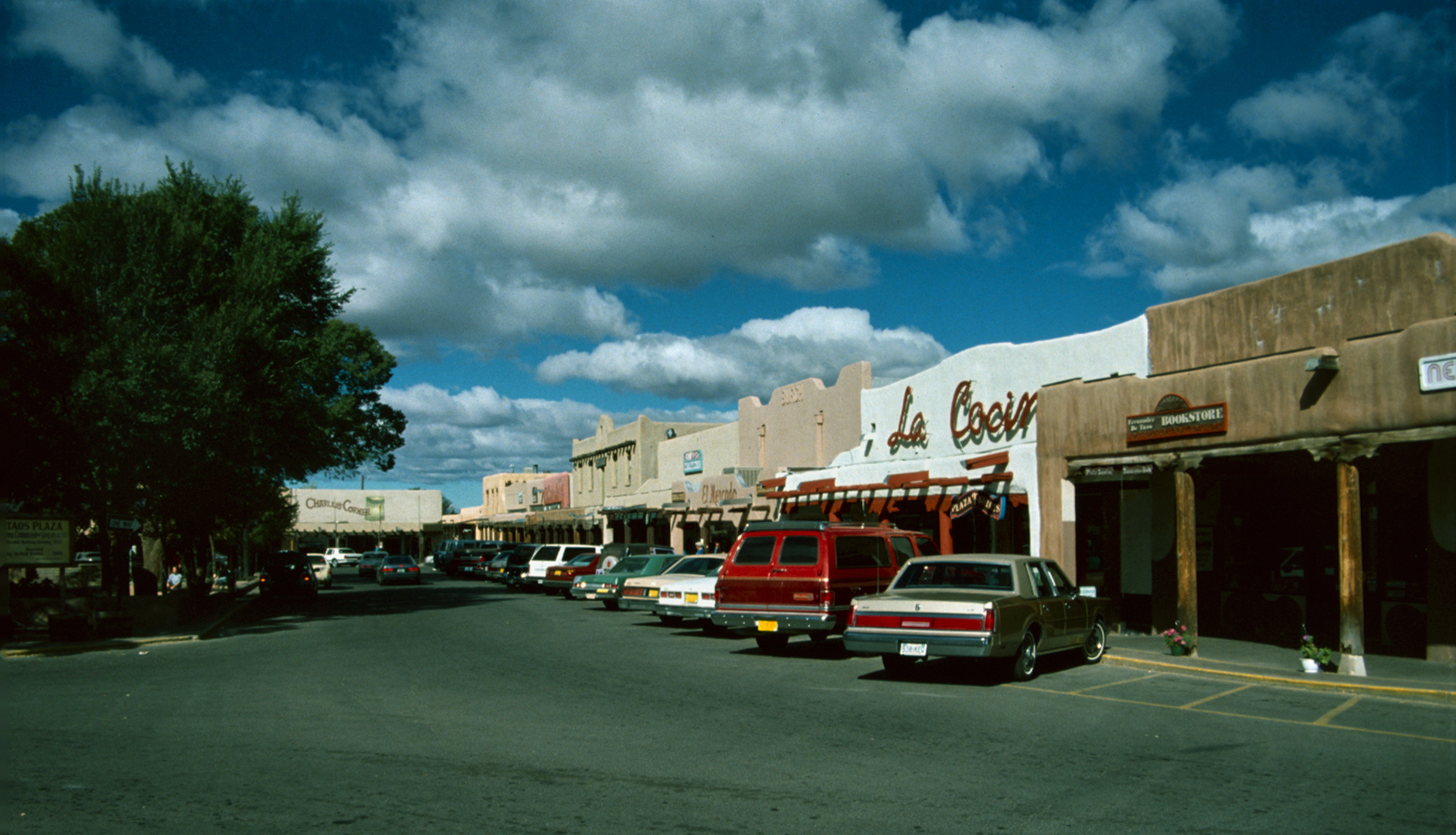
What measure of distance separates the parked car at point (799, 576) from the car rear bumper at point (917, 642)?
256cm

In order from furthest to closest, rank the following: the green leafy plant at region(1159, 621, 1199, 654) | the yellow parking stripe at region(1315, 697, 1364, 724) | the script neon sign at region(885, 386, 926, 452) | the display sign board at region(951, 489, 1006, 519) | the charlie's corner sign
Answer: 1. the script neon sign at region(885, 386, 926, 452)
2. the display sign board at region(951, 489, 1006, 519)
3. the charlie's corner sign
4. the green leafy plant at region(1159, 621, 1199, 654)
5. the yellow parking stripe at region(1315, 697, 1364, 724)

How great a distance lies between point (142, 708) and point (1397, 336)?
1531 centimetres

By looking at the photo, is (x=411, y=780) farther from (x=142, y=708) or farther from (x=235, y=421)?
(x=235, y=421)

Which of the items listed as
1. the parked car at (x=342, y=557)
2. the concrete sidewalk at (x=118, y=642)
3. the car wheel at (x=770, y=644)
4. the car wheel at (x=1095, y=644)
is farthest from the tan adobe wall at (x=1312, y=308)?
the parked car at (x=342, y=557)

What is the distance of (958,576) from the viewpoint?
13.2 metres

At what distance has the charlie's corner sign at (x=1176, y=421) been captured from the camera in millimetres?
15734

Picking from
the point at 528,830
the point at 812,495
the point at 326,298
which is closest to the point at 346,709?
the point at 528,830

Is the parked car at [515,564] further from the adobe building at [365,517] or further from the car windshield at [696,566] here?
the adobe building at [365,517]

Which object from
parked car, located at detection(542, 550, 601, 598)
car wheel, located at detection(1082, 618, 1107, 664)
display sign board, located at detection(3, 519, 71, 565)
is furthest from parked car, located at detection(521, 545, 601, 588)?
car wheel, located at detection(1082, 618, 1107, 664)

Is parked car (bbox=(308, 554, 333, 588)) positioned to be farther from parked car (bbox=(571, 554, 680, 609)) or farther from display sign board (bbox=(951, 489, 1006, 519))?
display sign board (bbox=(951, 489, 1006, 519))

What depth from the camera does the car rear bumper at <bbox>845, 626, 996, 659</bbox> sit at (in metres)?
11.9

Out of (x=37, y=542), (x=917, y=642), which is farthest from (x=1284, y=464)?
(x=37, y=542)

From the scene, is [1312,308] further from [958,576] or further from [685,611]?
[685,611]

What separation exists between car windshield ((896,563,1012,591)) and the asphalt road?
1165 mm
